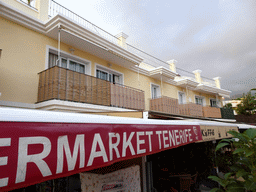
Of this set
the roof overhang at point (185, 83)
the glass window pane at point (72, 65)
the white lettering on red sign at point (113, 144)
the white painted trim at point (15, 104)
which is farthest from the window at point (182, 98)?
the white lettering on red sign at point (113, 144)

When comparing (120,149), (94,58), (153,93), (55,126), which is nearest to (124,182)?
(120,149)

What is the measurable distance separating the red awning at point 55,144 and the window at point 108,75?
846 centimetres

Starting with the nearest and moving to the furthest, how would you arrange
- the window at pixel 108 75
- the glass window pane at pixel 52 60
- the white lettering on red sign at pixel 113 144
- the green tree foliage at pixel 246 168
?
1. the white lettering on red sign at pixel 113 144
2. the green tree foliage at pixel 246 168
3. the glass window pane at pixel 52 60
4. the window at pixel 108 75

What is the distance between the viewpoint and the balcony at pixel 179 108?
12.8 metres

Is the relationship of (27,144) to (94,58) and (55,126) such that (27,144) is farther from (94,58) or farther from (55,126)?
(94,58)

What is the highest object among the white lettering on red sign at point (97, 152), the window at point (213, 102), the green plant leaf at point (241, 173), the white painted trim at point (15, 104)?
the window at point (213, 102)

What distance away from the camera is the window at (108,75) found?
34.0 ft

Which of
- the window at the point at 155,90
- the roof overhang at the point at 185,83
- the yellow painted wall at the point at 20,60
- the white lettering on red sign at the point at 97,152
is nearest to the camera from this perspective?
the white lettering on red sign at the point at 97,152

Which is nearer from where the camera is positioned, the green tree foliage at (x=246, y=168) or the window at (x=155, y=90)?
→ the green tree foliage at (x=246, y=168)

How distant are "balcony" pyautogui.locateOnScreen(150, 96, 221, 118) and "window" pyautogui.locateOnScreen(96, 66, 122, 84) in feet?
11.2

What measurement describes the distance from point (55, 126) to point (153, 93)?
1320cm

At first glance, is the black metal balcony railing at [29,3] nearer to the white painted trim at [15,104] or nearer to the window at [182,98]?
the white painted trim at [15,104]

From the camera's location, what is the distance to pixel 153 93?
14375 millimetres

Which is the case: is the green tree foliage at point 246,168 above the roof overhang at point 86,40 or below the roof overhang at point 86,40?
below
